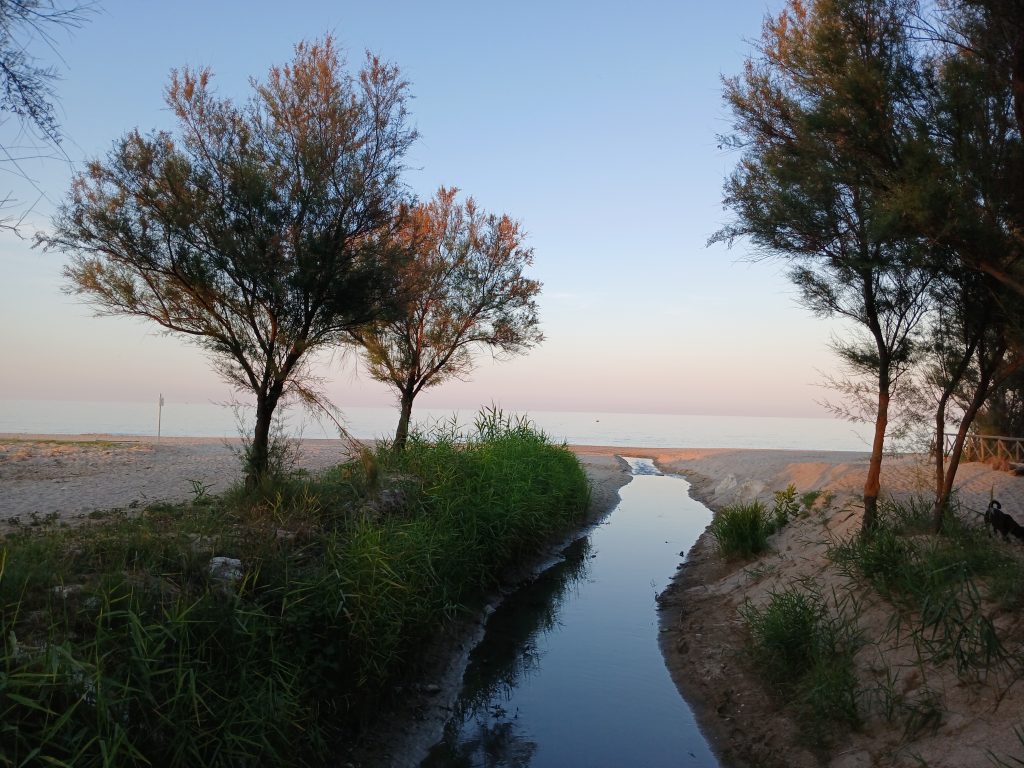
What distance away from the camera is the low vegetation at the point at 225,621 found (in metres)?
4.13

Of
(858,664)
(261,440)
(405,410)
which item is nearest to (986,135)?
(858,664)

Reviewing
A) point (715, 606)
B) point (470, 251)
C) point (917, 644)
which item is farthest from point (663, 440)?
point (917, 644)

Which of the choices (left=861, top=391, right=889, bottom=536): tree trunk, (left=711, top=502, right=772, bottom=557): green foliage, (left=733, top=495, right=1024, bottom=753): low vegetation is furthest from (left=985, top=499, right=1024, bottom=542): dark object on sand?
(left=711, top=502, right=772, bottom=557): green foliage

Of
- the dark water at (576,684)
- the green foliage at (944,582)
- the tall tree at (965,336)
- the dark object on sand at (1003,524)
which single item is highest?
the tall tree at (965,336)

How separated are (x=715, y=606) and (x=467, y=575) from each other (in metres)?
3.62

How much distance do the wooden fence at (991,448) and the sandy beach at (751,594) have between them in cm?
151

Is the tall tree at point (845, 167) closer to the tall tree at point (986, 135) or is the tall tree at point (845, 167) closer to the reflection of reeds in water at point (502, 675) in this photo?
the tall tree at point (986, 135)

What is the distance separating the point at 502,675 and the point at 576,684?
2.92ft

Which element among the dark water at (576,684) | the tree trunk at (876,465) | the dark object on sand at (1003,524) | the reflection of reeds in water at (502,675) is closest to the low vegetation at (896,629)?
the dark object on sand at (1003,524)

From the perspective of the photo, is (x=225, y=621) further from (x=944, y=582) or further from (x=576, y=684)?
(x=944, y=582)

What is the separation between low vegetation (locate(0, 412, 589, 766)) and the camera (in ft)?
13.6

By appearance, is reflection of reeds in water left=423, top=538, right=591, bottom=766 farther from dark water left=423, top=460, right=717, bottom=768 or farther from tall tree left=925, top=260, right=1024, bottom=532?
tall tree left=925, top=260, right=1024, bottom=532

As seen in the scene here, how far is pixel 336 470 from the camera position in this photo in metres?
11.2

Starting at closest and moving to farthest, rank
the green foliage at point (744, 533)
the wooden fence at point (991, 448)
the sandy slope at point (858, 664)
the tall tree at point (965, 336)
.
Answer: the sandy slope at point (858, 664) → the tall tree at point (965, 336) → the green foliage at point (744, 533) → the wooden fence at point (991, 448)
